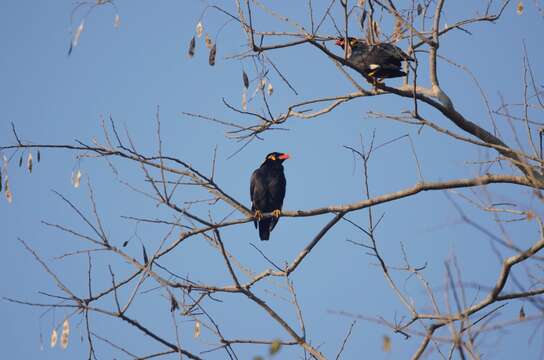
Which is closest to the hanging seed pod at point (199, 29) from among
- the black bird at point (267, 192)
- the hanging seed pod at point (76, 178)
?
the hanging seed pod at point (76, 178)

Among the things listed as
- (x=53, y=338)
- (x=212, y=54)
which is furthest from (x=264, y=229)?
(x=53, y=338)

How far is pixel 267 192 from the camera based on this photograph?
7.88m

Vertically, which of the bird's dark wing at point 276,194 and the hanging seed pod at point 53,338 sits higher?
the bird's dark wing at point 276,194

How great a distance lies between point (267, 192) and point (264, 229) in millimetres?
499

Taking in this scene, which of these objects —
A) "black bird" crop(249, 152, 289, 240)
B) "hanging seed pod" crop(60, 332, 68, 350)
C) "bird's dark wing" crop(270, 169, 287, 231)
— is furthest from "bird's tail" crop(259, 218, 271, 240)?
"hanging seed pod" crop(60, 332, 68, 350)

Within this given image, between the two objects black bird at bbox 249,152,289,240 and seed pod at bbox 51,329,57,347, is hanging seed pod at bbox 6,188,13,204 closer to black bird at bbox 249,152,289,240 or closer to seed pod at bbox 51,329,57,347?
seed pod at bbox 51,329,57,347

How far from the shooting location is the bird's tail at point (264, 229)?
8070 millimetres

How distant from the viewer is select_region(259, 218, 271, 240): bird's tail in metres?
8.07

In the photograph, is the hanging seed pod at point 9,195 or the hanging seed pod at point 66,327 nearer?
the hanging seed pod at point 66,327

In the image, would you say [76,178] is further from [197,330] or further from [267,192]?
[267,192]

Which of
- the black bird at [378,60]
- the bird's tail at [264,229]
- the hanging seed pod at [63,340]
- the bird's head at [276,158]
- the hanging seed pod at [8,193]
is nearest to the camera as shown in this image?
the hanging seed pod at [63,340]

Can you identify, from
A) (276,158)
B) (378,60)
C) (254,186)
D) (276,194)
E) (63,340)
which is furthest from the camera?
(276,158)

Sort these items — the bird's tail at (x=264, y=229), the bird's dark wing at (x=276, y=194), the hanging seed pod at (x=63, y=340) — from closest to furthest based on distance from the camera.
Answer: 1. the hanging seed pod at (x=63, y=340)
2. the bird's dark wing at (x=276, y=194)
3. the bird's tail at (x=264, y=229)

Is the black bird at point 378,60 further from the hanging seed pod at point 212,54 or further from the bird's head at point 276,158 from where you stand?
the bird's head at point 276,158
